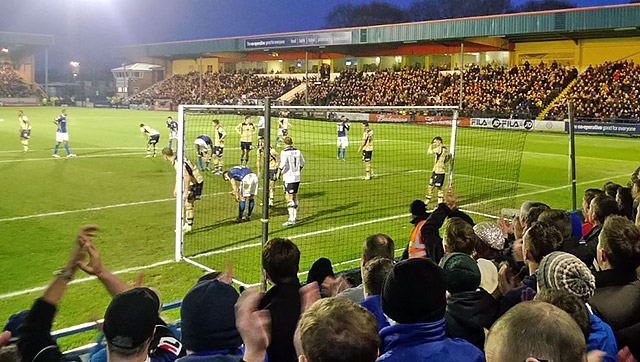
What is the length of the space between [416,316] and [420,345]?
15cm

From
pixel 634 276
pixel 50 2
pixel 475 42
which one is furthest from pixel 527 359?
pixel 50 2

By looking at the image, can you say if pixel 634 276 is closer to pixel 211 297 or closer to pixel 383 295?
pixel 383 295

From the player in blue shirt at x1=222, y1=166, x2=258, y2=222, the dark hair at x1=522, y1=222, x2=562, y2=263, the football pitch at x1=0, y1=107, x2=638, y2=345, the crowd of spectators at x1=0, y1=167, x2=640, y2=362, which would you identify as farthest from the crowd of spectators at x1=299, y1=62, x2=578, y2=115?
the crowd of spectators at x1=0, y1=167, x2=640, y2=362

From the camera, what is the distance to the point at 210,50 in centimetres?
7194

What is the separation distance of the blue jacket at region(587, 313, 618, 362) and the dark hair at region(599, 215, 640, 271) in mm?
1192

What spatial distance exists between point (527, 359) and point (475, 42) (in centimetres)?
5133

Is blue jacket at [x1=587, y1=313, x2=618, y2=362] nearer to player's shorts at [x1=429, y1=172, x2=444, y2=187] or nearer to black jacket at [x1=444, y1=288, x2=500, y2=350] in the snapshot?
black jacket at [x1=444, y1=288, x2=500, y2=350]

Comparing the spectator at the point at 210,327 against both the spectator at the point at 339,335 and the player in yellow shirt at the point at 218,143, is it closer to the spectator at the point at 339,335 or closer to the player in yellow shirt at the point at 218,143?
the spectator at the point at 339,335

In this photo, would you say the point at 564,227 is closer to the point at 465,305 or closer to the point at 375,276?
the point at 465,305

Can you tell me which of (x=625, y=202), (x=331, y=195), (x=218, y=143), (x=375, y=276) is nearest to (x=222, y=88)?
(x=218, y=143)

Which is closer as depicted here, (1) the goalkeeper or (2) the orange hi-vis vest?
(2) the orange hi-vis vest

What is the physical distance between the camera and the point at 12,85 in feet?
276

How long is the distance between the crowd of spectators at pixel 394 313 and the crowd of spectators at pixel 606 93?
115ft

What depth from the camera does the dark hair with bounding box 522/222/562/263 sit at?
15.2 ft
